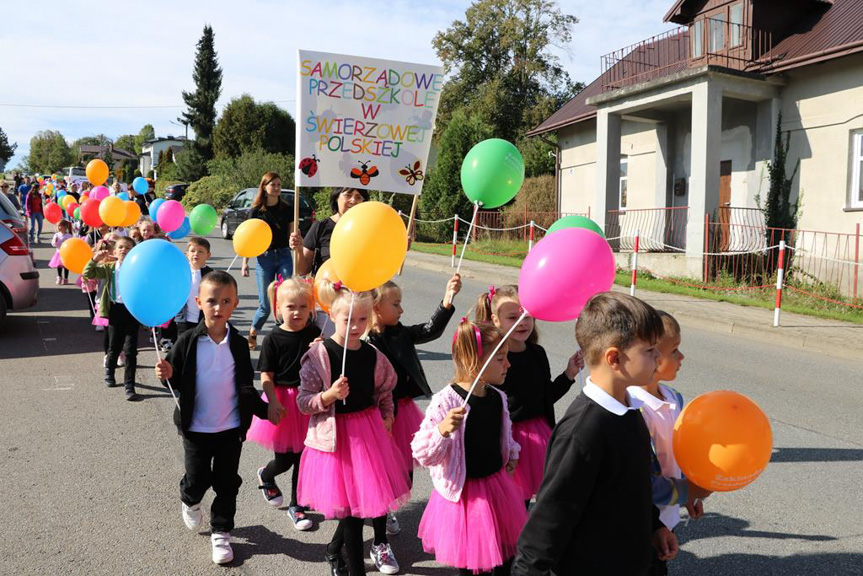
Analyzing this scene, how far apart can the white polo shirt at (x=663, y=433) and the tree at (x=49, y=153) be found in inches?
4130

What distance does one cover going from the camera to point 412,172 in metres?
5.65

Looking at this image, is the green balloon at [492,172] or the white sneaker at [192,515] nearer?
the white sneaker at [192,515]

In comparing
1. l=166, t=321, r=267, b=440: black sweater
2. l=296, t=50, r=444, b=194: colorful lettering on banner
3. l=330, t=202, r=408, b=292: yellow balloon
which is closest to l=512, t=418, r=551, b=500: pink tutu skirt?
l=330, t=202, r=408, b=292: yellow balloon

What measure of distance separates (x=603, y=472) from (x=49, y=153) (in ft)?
371

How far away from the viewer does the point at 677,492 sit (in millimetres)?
2418

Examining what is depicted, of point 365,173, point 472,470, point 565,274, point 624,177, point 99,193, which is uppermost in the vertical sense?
point 624,177

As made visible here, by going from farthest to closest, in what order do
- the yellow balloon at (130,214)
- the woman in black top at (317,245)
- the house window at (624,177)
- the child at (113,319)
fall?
the house window at (624,177), the yellow balloon at (130,214), the child at (113,319), the woman in black top at (317,245)

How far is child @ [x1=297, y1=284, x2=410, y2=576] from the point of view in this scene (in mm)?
3156

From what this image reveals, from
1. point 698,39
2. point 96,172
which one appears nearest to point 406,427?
point 96,172

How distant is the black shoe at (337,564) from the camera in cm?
324

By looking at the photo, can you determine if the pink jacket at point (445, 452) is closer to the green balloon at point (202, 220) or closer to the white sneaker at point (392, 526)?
the white sneaker at point (392, 526)

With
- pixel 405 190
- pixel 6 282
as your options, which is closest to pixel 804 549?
pixel 405 190

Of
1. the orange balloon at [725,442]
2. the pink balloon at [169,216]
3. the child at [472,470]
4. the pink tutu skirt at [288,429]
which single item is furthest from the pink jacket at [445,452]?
the pink balloon at [169,216]

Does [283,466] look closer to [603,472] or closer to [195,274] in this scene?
[603,472]
